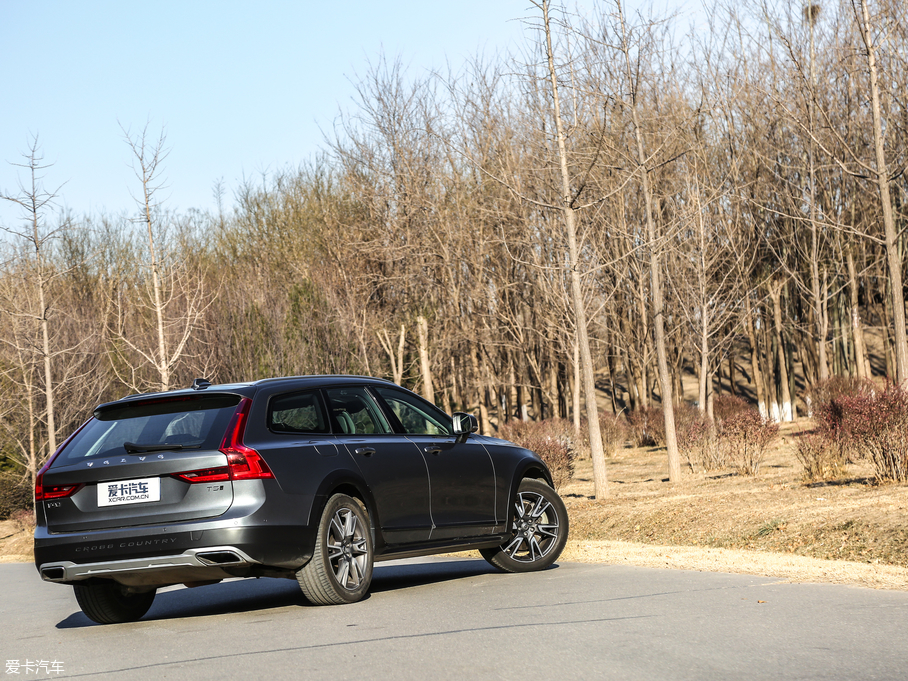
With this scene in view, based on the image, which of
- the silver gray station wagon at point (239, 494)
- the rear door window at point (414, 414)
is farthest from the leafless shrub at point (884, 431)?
the silver gray station wagon at point (239, 494)

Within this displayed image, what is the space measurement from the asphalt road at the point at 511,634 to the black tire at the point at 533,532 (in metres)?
0.46

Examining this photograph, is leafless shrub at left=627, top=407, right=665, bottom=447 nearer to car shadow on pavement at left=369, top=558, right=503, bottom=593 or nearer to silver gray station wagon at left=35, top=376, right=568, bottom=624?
car shadow on pavement at left=369, top=558, right=503, bottom=593

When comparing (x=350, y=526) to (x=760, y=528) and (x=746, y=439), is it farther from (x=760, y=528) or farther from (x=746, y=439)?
(x=746, y=439)

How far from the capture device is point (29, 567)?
16.6 metres

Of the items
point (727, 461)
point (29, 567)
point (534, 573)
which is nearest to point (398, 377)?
point (727, 461)

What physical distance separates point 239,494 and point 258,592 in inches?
107

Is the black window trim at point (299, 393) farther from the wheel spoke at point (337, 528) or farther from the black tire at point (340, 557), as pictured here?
the wheel spoke at point (337, 528)

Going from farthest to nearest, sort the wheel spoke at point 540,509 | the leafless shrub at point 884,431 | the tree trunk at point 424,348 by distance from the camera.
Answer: the tree trunk at point 424,348 < the leafless shrub at point 884,431 < the wheel spoke at point 540,509

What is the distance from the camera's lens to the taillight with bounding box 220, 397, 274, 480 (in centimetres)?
666

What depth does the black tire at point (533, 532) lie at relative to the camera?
9.25m

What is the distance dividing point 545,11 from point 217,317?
29.8 meters

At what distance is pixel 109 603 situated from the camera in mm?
7488

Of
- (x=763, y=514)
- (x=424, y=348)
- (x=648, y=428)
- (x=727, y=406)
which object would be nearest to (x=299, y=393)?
(x=763, y=514)

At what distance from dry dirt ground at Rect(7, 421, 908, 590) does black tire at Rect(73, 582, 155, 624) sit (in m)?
4.52
